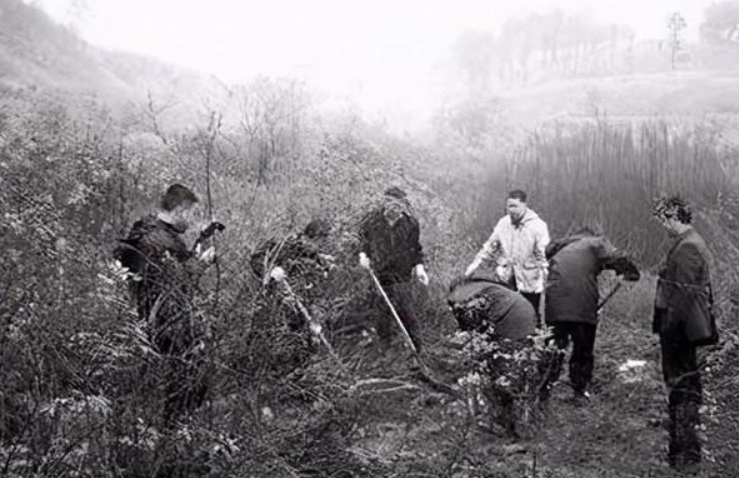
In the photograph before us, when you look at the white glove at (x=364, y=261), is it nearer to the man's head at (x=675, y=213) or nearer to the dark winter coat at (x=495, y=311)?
the dark winter coat at (x=495, y=311)

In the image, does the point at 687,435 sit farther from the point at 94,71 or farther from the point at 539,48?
the point at 539,48

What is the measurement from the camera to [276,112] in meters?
14.2

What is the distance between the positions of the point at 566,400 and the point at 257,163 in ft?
25.0

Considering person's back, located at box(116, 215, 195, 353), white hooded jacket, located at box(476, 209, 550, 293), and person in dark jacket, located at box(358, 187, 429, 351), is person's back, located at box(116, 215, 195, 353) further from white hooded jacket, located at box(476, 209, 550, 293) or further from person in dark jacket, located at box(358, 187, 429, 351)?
white hooded jacket, located at box(476, 209, 550, 293)

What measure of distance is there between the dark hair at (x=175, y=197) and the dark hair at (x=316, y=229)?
3.57ft

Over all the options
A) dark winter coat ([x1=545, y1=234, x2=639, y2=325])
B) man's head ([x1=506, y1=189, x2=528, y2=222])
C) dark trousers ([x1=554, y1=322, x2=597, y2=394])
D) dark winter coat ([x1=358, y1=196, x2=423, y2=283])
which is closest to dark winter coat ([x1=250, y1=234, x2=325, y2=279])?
dark winter coat ([x1=358, y1=196, x2=423, y2=283])

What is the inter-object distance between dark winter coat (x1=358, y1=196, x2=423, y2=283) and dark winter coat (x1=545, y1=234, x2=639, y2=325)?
1369 mm

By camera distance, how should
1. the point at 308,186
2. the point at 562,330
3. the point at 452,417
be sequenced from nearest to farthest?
the point at 452,417 → the point at 562,330 → the point at 308,186

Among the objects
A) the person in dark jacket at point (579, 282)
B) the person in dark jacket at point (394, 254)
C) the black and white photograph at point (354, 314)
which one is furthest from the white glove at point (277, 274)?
the person in dark jacket at point (579, 282)

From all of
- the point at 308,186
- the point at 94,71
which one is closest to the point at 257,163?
the point at 308,186

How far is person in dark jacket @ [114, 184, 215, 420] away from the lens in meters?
3.35

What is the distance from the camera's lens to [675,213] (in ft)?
14.5

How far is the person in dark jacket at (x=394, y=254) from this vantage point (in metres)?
6.43

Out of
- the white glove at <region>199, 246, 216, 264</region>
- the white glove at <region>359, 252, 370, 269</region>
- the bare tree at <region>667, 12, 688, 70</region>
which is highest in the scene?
the bare tree at <region>667, 12, 688, 70</region>
